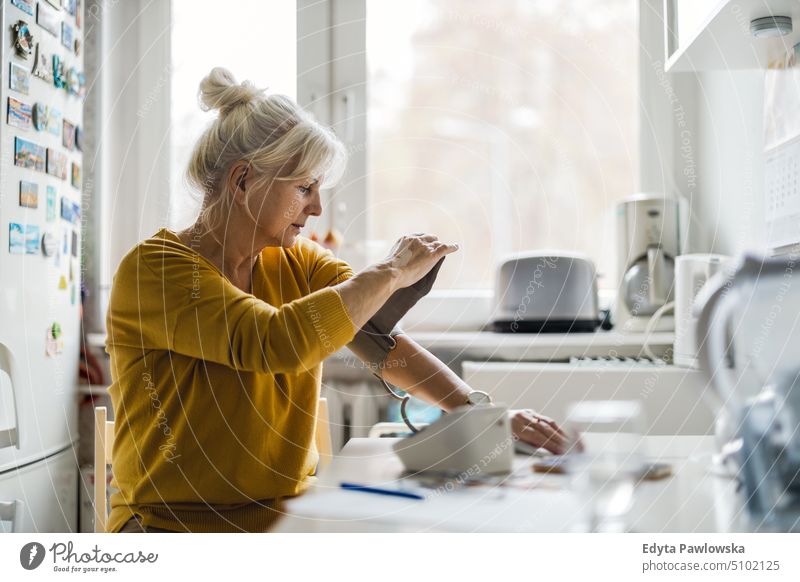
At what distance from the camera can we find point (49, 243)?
2.54 ft

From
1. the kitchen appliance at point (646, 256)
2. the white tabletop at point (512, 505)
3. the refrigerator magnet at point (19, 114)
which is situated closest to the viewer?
the white tabletop at point (512, 505)

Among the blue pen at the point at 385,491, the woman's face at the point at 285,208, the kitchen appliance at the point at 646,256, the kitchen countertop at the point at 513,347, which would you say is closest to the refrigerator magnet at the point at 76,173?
the woman's face at the point at 285,208

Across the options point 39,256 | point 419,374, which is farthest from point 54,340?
point 419,374

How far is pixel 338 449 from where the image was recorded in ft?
2.43

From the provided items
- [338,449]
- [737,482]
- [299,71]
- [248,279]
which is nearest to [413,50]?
[299,71]

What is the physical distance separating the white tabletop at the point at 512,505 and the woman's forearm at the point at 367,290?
14 cm

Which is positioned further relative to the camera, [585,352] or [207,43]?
[585,352]

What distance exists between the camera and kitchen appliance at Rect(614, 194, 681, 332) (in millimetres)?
855

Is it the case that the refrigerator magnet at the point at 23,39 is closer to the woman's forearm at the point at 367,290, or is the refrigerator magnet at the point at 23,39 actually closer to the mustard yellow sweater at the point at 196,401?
the mustard yellow sweater at the point at 196,401

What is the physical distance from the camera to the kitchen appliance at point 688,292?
2.50ft

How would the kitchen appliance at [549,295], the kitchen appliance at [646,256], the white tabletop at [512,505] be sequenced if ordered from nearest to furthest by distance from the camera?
1. the white tabletop at [512,505]
2. the kitchen appliance at [646,256]
3. the kitchen appliance at [549,295]

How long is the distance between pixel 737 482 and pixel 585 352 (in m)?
0.28

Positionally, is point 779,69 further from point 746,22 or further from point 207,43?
point 207,43

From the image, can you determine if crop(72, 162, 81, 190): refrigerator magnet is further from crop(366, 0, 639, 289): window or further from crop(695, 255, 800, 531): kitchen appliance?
crop(695, 255, 800, 531): kitchen appliance
